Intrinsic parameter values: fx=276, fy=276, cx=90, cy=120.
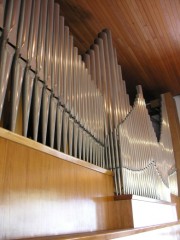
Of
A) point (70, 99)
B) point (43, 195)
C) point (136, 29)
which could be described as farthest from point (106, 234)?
point (136, 29)

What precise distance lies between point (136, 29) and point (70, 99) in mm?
2107

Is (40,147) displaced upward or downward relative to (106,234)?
upward

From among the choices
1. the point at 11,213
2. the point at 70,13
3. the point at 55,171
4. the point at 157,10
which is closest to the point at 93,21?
the point at 70,13

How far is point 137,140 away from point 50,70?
65.9 inches

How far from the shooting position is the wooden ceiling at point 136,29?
347cm

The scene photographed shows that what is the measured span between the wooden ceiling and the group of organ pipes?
279 millimetres

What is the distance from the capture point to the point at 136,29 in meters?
3.88

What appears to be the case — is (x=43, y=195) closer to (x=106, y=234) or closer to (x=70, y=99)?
(x=106, y=234)

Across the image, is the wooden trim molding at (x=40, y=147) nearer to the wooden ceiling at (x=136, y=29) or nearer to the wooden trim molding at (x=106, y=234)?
the wooden trim molding at (x=106, y=234)

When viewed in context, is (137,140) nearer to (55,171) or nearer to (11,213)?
(55,171)

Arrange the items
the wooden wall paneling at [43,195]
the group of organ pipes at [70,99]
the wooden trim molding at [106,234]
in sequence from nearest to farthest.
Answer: the wooden wall paneling at [43,195] → the wooden trim molding at [106,234] → the group of organ pipes at [70,99]

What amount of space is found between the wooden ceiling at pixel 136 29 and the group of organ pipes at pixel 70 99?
0.28 metres

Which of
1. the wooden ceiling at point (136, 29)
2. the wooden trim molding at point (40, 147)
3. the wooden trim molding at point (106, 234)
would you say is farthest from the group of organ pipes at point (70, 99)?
the wooden trim molding at point (106, 234)

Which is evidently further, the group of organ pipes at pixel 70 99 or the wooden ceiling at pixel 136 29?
the wooden ceiling at pixel 136 29
